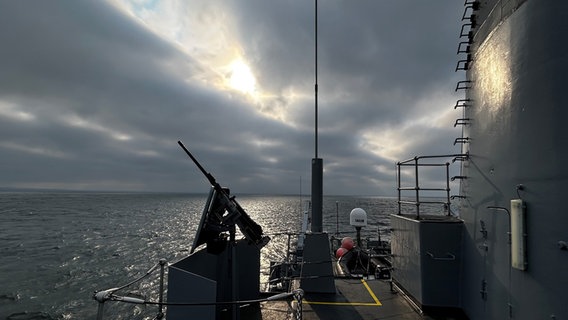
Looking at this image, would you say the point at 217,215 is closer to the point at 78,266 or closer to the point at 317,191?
the point at 317,191

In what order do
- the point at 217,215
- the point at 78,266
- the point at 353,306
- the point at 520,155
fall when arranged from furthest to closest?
the point at 78,266, the point at 353,306, the point at 217,215, the point at 520,155

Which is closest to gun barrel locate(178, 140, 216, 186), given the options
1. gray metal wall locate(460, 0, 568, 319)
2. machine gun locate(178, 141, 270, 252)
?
machine gun locate(178, 141, 270, 252)

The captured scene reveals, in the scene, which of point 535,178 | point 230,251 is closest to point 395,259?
point 230,251

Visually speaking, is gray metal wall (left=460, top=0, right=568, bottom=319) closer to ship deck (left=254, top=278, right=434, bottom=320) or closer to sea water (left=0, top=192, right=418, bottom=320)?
ship deck (left=254, top=278, right=434, bottom=320)

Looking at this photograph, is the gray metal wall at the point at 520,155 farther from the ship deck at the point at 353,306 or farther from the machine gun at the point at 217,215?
the machine gun at the point at 217,215

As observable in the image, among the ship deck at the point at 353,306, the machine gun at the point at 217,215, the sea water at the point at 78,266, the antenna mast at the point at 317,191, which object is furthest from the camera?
the sea water at the point at 78,266

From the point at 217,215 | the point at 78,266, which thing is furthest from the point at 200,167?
the point at 78,266

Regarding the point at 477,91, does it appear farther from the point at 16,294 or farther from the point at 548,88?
the point at 16,294

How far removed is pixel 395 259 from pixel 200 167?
5824mm

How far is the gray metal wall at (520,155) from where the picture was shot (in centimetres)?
340

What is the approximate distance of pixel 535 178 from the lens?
12.2 feet

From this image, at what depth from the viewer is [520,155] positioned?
4.05 metres

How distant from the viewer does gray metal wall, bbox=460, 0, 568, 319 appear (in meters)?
3.40

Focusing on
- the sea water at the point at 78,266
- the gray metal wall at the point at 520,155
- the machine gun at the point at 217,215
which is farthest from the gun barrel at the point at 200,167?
the gray metal wall at the point at 520,155
